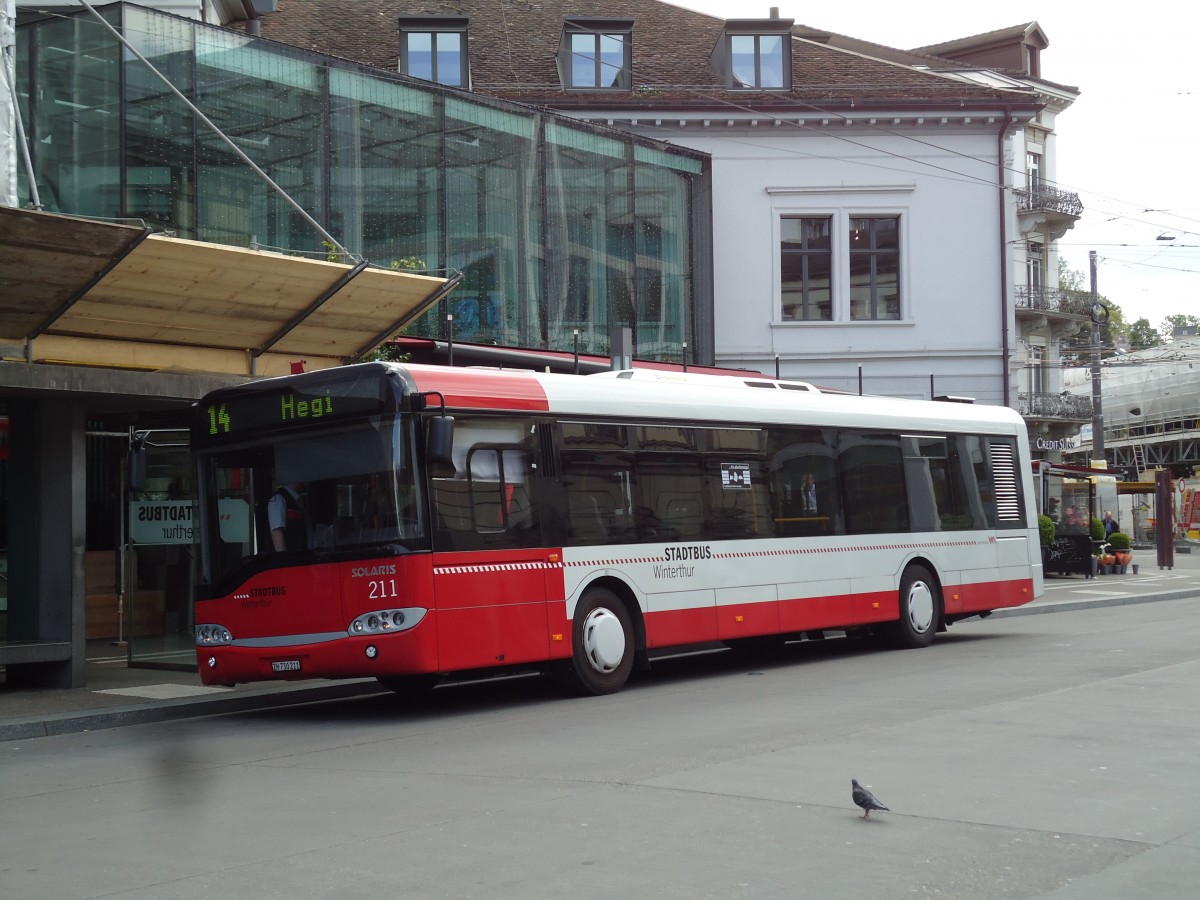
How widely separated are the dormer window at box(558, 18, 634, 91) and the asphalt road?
20.6m

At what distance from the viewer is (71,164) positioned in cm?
1777

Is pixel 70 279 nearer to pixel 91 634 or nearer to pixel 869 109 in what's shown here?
pixel 91 634

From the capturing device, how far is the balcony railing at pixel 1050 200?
59.0m

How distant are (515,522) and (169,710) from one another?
3.58 meters

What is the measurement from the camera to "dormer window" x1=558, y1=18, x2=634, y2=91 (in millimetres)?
31344

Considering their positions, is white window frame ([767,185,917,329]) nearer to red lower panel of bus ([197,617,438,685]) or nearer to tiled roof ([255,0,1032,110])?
tiled roof ([255,0,1032,110])

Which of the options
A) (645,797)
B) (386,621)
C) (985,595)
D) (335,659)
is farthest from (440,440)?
(985,595)

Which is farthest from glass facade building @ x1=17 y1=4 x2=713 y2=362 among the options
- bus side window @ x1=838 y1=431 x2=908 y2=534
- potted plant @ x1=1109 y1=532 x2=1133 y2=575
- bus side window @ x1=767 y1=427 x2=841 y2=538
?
potted plant @ x1=1109 y1=532 x2=1133 y2=575

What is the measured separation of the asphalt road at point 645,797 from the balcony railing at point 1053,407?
158 feet

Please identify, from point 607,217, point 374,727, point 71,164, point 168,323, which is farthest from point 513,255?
point 374,727

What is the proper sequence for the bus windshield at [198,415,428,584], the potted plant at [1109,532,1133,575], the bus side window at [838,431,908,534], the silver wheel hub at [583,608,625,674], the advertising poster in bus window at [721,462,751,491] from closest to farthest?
1. the bus windshield at [198,415,428,584]
2. the silver wheel hub at [583,608,625,674]
3. the advertising poster in bus window at [721,462,751,491]
4. the bus side window at [838,431,908,534]
5. the potted plant at [1109,532,1133,575]

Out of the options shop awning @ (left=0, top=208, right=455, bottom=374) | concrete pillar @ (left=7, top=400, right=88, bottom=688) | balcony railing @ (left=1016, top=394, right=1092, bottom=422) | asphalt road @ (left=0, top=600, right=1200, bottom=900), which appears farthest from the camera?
balcony railing @ (left=1016, top=394, right=1092, bottom=422)

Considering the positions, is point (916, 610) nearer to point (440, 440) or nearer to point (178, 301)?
point (440, 440)

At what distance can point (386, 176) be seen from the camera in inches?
878
